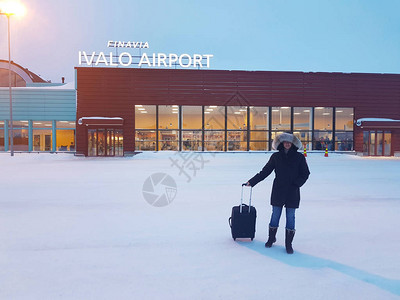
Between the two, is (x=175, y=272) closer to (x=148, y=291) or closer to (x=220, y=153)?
(x=148, y=291)

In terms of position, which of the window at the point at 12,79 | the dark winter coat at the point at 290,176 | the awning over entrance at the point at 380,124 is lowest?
the dark winter coat at the point at 290,176

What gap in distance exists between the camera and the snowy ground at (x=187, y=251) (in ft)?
12.5

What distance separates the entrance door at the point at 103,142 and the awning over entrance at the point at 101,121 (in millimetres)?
861

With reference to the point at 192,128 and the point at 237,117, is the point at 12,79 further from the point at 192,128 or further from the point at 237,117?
the point at 237,117

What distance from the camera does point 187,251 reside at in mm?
5020

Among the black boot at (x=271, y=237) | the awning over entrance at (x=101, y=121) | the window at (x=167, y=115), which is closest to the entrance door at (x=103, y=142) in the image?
the awning over entrance at (x=101, y=121)

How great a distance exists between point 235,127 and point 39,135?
70.9ft

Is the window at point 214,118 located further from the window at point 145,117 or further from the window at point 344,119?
the window at point 344,119

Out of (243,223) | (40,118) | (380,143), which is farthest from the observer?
(40,118)

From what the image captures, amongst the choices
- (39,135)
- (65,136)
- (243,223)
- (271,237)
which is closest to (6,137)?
(39,135)

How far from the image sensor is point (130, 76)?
31.5 metres

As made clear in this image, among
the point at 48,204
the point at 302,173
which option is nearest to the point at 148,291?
the point at 302,173

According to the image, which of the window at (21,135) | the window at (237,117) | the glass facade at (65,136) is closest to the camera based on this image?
the window at (237,117)

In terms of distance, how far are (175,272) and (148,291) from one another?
58cm
